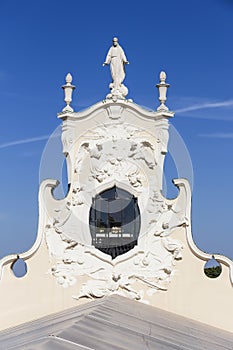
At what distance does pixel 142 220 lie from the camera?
1056cm

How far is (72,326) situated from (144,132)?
617cm

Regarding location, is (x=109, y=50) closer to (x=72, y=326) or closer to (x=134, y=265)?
(x=134, y=265)

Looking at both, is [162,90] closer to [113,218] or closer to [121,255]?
[113,218]

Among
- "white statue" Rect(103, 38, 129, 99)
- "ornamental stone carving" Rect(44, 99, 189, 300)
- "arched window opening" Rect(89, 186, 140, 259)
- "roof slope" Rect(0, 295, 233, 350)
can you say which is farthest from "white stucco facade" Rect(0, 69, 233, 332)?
"roof slope" Rect(0, 295, 233, 350)

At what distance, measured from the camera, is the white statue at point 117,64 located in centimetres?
1093

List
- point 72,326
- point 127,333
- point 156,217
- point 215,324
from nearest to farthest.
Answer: point 72,326
point 127,333
point 215,324
point 156,217

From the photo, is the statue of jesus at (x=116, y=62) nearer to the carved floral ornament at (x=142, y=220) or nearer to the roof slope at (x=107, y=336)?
the carved floral ornament at (x=142, y=220)

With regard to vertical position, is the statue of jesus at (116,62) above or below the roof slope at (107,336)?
above

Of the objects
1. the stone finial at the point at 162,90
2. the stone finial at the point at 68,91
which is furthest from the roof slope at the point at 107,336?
the stone finial at the point at 68,91

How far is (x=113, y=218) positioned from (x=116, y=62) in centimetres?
268

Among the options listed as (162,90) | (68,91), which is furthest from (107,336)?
(68,91)

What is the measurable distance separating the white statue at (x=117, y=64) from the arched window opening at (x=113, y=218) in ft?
5.76

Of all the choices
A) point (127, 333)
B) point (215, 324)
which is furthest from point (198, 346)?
point (215, 324)

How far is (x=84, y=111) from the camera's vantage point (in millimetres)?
10836
